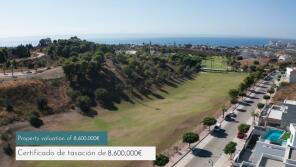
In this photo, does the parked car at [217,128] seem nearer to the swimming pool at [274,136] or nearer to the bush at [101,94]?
the swimming pool at [274,136]

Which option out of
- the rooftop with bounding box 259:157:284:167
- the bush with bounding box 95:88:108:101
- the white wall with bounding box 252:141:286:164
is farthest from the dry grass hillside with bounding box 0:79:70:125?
the rooftop with bounding box 259:157:284:167

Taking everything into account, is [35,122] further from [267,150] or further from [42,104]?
[267,150]

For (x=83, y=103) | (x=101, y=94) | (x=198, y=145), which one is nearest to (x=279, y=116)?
(x=198, y=145)

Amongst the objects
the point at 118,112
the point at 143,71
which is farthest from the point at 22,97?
the point at 143,71

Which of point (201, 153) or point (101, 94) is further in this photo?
point (101, 94)

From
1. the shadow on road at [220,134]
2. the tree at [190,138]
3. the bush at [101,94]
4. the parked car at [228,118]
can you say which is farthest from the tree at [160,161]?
the bush at [101,94]

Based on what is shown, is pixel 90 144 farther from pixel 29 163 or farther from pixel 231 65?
pixel 231 65
